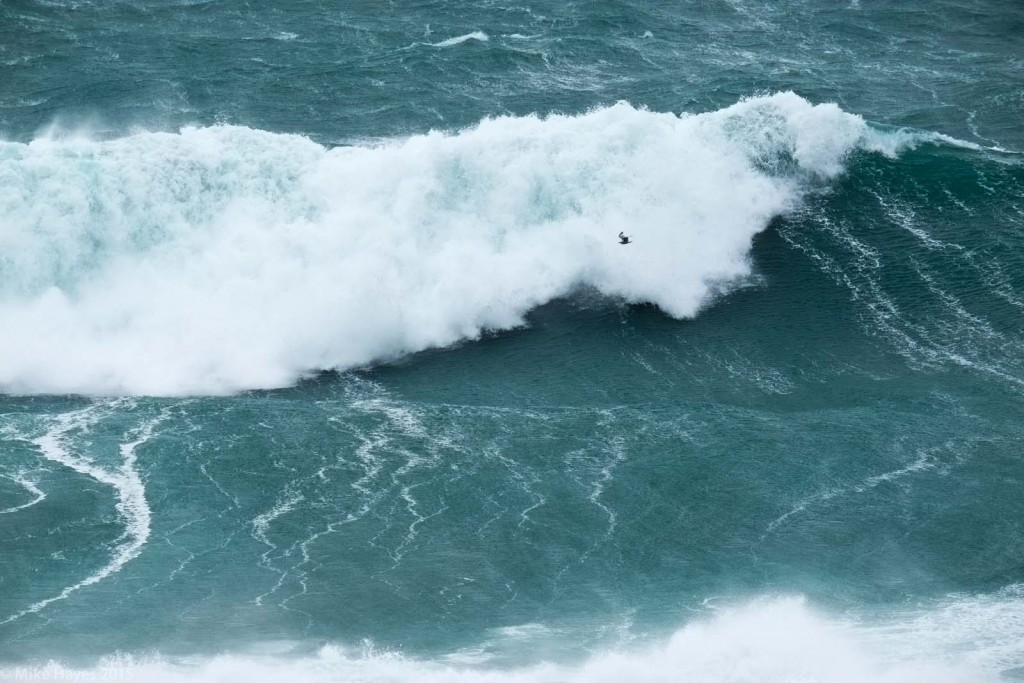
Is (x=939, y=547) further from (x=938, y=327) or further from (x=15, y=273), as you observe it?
(x=15, y=273)

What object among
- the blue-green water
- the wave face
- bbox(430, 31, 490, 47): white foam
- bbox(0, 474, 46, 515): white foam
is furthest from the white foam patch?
bbox(430, 31, 490, 47): white foam

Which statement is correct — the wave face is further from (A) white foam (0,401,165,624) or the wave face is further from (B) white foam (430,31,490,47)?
(B) white foam (430,31,490,47)

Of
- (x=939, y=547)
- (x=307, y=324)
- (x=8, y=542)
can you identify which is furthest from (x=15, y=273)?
(x=939, y=547)

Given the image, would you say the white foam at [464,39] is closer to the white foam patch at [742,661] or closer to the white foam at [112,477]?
the white foam at [112,477]

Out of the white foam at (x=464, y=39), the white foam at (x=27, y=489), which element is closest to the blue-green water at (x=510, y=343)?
the white foam at (x=27, y=489)

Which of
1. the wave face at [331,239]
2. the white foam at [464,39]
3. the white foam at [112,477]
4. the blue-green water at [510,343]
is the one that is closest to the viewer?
the blue-green water at [510,343]

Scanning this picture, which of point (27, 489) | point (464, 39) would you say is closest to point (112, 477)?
point (27, 489)
